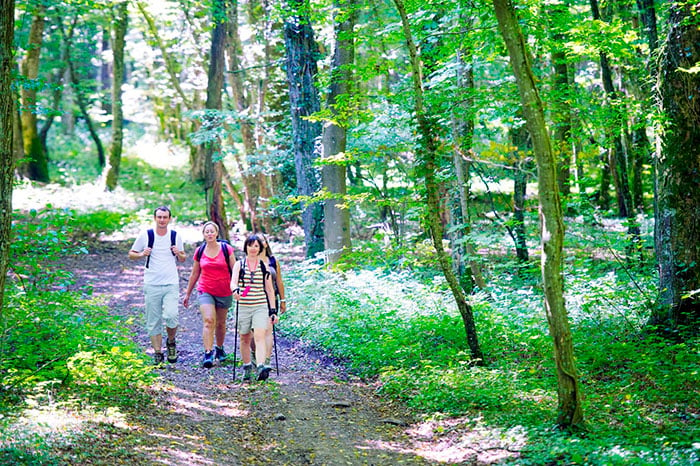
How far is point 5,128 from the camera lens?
16.7ft

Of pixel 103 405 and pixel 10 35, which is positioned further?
pixel 103 405

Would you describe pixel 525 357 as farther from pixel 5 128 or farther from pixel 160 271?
pixel 5 128

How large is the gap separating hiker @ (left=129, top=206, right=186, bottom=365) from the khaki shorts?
1.03 m

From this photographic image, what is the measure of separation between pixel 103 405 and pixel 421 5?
22.4ft

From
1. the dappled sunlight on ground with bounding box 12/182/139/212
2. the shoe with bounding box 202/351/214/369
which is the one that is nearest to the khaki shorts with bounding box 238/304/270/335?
the shoe with bounding box 202/351/214/369

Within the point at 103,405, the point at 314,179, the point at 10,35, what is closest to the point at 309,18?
the point at 314,179

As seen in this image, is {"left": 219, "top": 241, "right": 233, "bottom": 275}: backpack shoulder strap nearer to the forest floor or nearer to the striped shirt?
the striped shirt

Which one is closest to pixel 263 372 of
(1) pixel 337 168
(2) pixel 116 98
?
(1) pixel 337 168

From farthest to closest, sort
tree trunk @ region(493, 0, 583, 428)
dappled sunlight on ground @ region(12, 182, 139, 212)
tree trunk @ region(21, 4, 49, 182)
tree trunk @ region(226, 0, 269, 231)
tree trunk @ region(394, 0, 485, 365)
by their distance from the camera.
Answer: dappled sunlight on ground @ region(12, 182, 139, 212)
tree trunk @ region(21, 4, 49, 182)
tree trunk @ region(226, 0, 269, 231)
tree trunk @ region(394, 0, 485, 365)
tree trunk @ region(493, 0, 583, 428)

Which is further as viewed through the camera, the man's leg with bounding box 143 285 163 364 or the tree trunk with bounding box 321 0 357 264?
the tree trunk with bounding box 321 0 357 264

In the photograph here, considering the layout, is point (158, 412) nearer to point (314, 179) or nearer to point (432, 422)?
point (432, 422)

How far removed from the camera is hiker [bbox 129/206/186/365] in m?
8.31

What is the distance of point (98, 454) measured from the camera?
5.02 metres

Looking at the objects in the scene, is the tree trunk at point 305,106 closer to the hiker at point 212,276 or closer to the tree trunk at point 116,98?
the hiker at point 212,276
